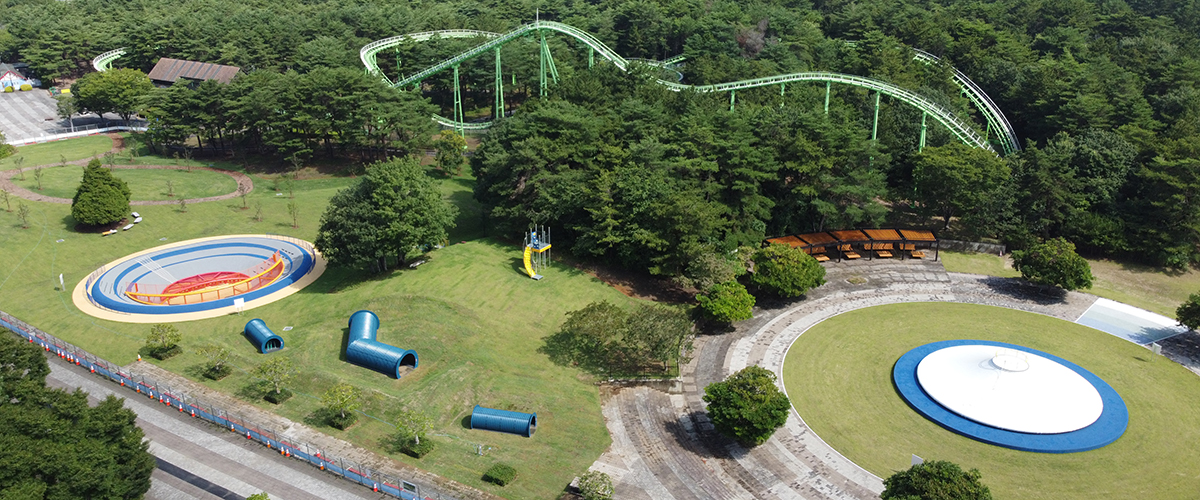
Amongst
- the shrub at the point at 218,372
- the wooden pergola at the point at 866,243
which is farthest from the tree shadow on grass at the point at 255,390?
the wooden pergola at the point at 866,243

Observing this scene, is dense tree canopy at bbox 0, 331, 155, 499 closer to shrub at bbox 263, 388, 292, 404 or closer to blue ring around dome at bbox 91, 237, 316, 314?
shrub at bbox 263, 388, 292, 404

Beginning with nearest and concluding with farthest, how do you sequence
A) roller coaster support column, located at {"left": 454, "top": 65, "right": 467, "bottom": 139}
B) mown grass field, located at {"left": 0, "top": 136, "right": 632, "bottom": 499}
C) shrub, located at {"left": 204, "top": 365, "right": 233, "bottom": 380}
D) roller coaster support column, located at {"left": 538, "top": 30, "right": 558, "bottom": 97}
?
mown grass field, located at {"left": 0, "top": 136, "right": 632, "bottom": 499}, shrub, located at {"left": 204, "top": 365, "right": 233, "bottom": 380}, roller coaster support column, located at {"left": 538, "top": 30, "right": 558, "bottom": 97}, roller coaster support column, located at {"left": 454, "top": 65, "right": 467, "bottom": 139}

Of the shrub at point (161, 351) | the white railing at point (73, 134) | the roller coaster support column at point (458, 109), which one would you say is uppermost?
the roller coaster support column at point (458, 109)

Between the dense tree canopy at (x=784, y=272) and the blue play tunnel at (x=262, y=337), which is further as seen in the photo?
the dense tree canopy at (x=784, y=272)

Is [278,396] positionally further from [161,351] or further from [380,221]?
[380,221]

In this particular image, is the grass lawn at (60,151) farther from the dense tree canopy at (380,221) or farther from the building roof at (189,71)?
the dense tree canopy at (380,221)

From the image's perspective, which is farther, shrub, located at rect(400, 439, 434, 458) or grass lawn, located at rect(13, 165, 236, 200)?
grass lawn, located at rect(13, 165, 236, 200)

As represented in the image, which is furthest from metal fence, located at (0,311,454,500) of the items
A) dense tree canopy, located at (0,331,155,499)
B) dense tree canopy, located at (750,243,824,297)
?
dense tree canopy, located at (750,243,824,297)
